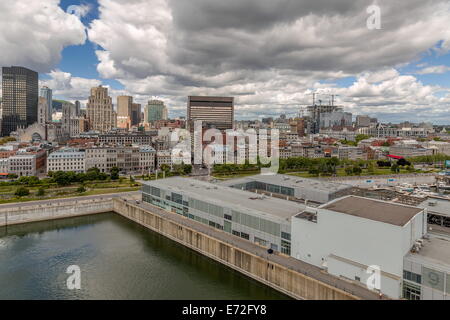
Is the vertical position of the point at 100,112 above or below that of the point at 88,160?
above

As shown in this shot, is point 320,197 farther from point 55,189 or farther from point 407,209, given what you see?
point 55,189

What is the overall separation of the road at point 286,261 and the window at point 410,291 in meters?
1.96

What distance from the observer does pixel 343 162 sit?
→ 342 ft

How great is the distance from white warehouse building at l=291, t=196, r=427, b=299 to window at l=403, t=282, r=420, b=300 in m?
0.45

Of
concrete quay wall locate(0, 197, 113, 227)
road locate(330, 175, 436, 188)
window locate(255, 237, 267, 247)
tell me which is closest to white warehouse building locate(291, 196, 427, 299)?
window locate(255, 237, 267, 247)

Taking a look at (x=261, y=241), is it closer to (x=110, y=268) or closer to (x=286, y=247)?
(x=286, y=247)

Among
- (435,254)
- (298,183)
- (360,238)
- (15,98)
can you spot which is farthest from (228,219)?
(15,98)

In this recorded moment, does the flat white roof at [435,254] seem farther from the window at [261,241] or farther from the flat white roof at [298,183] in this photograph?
the flat white roof at [298,183]

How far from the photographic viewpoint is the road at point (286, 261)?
22.3 m

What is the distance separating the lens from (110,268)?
1191 inches

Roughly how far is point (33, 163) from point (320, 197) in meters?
68.6

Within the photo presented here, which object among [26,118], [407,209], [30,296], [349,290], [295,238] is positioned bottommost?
[30,296]

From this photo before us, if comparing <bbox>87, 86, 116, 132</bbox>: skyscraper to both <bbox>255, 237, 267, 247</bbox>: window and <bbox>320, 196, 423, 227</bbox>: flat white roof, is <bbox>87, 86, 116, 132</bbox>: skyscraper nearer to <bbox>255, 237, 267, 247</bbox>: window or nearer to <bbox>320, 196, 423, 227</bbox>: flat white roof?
<bbox>255, 237, 267, 247</bbox>: window

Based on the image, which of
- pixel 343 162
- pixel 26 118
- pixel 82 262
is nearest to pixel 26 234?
pixel 82 262
